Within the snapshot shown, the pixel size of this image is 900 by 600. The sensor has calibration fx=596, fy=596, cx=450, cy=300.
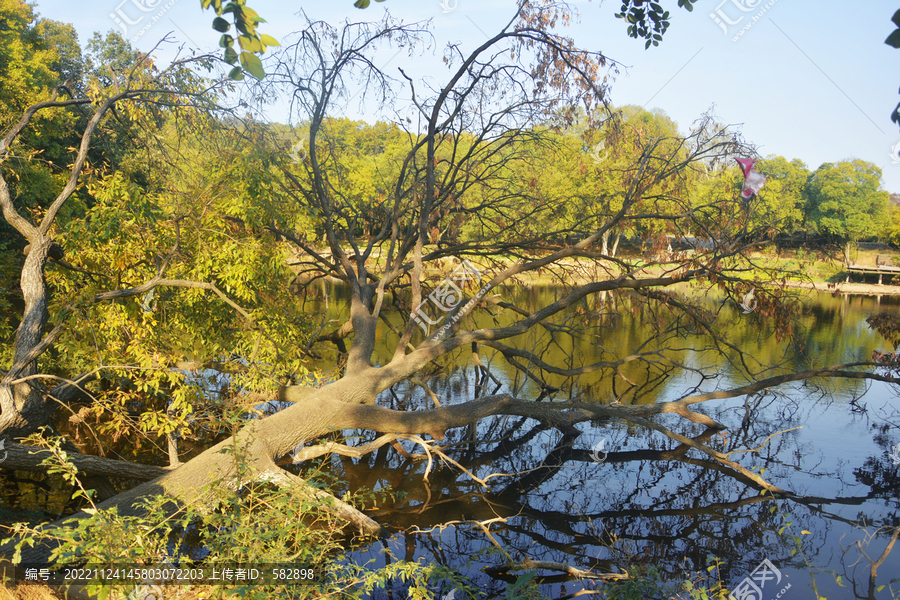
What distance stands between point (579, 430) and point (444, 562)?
12.7ft

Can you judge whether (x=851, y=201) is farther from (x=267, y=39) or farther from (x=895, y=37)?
(x=267, y=39)

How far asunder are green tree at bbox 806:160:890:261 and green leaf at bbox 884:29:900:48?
39.1 metres

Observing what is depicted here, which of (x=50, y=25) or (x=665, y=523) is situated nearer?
(x=665, y=523)

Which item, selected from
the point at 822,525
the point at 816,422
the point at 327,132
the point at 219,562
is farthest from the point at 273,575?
the point at 816,422

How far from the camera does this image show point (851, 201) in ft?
117

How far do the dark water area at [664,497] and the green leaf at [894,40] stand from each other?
138 inches

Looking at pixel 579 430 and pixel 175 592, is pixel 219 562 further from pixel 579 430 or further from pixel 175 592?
pixel 579 430

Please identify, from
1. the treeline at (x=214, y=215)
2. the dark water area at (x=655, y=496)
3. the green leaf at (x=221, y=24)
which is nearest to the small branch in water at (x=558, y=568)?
the dark water area at (x=655, y=496)

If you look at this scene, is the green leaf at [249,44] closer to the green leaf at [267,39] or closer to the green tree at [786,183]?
the green leaf at [267,39]

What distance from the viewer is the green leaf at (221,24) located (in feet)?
6.33

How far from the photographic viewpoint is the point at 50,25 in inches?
767

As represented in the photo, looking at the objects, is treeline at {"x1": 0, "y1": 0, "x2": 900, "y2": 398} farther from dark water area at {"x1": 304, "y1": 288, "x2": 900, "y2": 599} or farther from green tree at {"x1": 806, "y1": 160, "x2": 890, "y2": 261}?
green tree at {"x1": 806, "y1": 160, "x2": 890, "y2": 261}

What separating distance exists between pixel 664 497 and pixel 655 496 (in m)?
0.11

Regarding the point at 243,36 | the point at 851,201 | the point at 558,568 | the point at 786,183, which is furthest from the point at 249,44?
the point at 851,201
